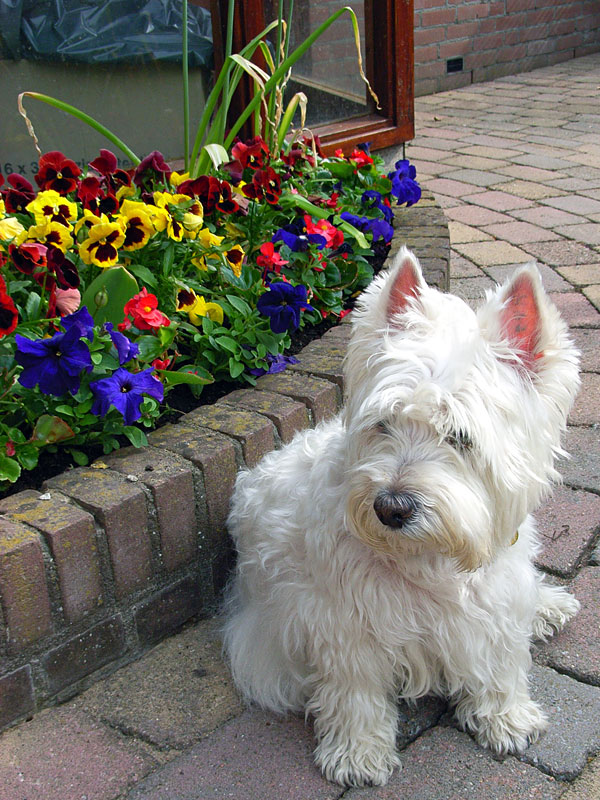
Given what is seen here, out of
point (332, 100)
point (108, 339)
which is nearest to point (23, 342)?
point (108, 339)

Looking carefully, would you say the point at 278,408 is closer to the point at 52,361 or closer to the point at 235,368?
the point at 235,368

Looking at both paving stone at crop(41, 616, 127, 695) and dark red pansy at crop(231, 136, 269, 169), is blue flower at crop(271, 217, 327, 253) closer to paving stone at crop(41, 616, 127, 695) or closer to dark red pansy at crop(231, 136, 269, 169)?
dark red pansy at crop(231, 136, 269, 169)

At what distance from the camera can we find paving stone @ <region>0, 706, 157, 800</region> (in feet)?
6.22

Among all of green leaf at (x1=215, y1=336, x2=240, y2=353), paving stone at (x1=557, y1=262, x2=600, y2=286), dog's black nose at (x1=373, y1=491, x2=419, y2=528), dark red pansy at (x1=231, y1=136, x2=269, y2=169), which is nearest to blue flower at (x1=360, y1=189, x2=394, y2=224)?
dark red pansy at (x1=231, y1=136, x2=269, y2=169)

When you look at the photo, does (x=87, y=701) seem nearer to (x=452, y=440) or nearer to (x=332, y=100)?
(x=452, y=440)

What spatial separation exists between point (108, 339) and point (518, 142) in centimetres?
611

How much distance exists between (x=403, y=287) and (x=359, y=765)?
1118 mm

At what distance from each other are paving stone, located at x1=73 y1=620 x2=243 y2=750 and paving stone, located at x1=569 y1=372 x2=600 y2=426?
5.95ft

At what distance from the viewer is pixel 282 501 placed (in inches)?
84.8

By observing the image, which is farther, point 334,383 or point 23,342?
point 334,383

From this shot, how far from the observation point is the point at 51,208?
2492 mm

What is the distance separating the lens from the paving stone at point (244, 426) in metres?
2.44

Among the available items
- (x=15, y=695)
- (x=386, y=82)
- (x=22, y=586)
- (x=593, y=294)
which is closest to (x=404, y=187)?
(x=593, y=294)

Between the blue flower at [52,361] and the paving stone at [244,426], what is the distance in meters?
0.49
